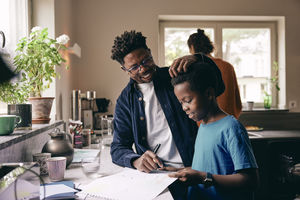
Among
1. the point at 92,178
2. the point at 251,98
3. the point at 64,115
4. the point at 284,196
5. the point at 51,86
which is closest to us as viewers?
the point at 92,178

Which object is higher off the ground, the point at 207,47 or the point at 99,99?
the point at 207,47

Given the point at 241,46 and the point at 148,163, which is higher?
the point at 241,46

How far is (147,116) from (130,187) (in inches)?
21.2

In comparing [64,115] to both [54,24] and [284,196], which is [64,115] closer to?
[54,24]

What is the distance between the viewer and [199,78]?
115 centimetres

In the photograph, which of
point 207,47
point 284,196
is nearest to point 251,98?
point 284,196

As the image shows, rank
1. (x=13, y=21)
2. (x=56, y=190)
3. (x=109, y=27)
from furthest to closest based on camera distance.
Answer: (x=109, y=27)
(x=13, y=21)
(x=56, y=190)

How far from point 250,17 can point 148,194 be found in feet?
10.9

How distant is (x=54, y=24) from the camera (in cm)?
222

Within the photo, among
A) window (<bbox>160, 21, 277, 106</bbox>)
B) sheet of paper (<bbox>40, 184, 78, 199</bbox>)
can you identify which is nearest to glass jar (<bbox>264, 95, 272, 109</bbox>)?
window (<bbox>160, 21, 277, 106</bbox>)

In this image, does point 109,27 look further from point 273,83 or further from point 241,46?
point 273,83

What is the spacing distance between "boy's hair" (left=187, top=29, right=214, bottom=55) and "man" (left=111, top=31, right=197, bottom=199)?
88cm

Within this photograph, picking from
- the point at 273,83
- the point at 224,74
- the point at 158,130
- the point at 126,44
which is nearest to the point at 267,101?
the point at 273,83

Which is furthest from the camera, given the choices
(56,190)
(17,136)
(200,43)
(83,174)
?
(200,43)
